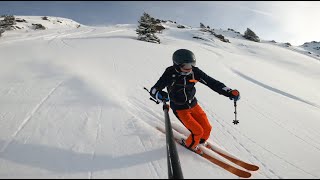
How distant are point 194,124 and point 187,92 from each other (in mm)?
646

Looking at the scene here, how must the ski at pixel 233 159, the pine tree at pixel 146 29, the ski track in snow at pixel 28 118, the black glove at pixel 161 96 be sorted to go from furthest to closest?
1. the pine tree at pixel 146 29
2. the black glove at pixel 161 96
3. the ski track in snow at pixel 28 118
4. the ski at pixel 233 159

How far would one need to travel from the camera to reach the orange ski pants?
4930 mm

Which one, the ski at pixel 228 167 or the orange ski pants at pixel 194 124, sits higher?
the orange ski pants at pixel 194 124

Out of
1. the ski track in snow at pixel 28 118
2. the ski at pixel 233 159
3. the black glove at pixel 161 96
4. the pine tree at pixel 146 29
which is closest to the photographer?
the ski at pixel 233 159

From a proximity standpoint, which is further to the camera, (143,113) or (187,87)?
(143,113)

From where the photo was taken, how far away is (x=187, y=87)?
520cm

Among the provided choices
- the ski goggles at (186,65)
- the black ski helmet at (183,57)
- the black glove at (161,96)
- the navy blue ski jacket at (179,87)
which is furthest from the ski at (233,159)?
the black ski helmet at (183,57)

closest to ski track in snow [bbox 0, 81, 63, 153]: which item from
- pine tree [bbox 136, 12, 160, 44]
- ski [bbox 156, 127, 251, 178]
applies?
ski [bbox 156, 127, 251, 178]

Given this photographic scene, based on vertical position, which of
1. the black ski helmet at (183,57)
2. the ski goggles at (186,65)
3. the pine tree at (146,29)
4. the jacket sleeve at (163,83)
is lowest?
the pine tree at (146,29)

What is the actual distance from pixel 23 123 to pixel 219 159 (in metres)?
4.13

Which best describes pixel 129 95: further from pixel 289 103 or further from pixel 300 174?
pixel 289 103

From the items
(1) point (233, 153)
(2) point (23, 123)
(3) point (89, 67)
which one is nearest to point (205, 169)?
(1) point (233, 153)

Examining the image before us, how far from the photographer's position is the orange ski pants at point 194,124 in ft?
16.2

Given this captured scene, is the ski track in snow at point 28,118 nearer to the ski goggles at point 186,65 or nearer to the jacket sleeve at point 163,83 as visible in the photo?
the jacket sleeve at point 163,83
